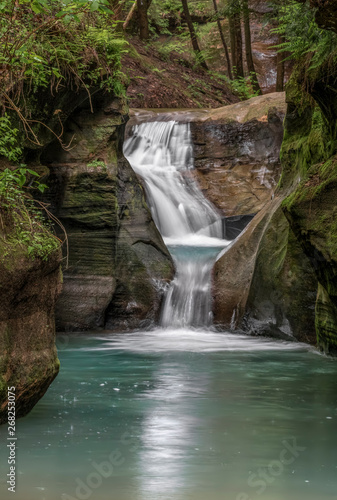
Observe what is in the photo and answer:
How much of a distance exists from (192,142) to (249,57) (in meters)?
8.67

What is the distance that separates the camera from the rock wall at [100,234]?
12430 millimetres

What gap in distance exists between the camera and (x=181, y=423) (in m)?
5.99

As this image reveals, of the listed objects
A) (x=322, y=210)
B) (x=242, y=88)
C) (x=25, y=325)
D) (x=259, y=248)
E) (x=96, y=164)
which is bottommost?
(x=25, y=325)

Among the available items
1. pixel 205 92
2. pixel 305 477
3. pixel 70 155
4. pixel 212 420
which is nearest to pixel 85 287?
pixel 70 155

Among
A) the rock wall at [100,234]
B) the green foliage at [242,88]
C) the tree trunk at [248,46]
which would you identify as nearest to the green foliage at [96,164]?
the rock wall at [100,234]

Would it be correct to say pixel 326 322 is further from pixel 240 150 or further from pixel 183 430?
pixel 240 150

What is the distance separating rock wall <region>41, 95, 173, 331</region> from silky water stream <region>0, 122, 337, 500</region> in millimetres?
806

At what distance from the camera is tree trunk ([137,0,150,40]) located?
2470 centimetres

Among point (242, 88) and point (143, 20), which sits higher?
point (143, 20)

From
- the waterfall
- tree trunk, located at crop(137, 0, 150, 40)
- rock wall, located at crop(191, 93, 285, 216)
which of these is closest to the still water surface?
the waterfall

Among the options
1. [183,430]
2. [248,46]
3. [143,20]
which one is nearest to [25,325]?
[183,430]

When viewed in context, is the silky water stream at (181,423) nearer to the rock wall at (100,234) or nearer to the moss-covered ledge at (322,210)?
the moss-covered ledge at (322,210)

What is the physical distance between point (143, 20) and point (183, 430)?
2256cm

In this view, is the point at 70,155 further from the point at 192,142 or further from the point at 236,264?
the point at 192,142
